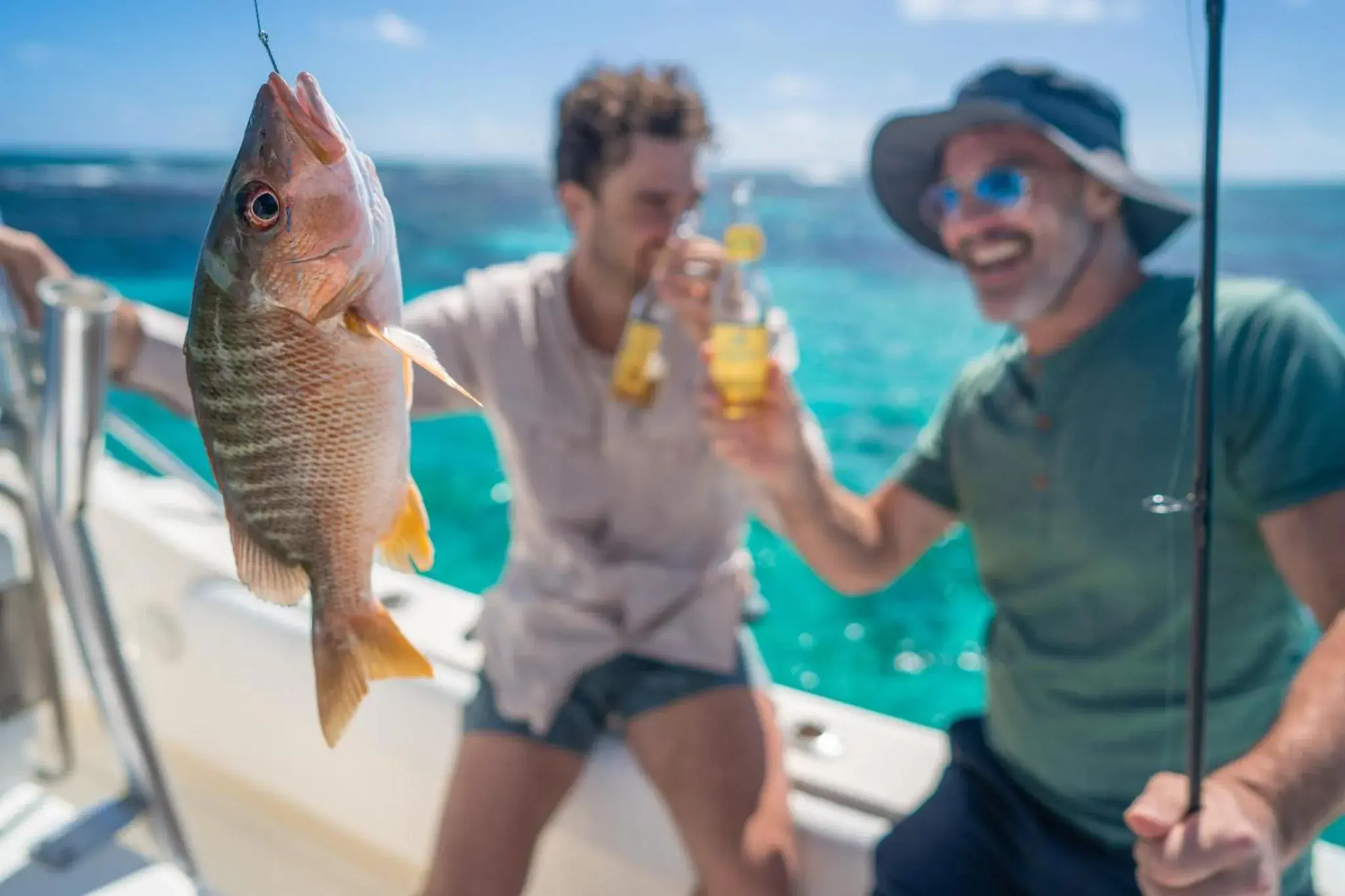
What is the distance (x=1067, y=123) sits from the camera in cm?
169

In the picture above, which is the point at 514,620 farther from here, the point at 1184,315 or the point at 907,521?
the point at 1184,315

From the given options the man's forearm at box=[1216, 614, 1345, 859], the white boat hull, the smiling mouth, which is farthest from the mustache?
the white boat hull

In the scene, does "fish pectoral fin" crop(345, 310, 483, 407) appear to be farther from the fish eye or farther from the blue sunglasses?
the blue sunglasses

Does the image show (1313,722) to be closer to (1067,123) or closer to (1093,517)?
(1093,517)

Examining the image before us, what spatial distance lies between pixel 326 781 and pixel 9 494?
92 cm

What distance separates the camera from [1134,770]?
1.49 m

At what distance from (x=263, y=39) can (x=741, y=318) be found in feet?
4.29

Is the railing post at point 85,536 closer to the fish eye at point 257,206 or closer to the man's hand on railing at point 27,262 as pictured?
the man's hand on railing at point 27,262

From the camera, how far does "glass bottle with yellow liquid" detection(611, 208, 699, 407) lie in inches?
75.2

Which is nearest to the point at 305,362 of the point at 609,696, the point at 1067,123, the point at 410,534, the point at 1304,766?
the point at 410,534

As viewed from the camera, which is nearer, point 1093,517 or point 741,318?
point 1093,517

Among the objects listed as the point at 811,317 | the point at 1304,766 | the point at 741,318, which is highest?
the point at 741,318

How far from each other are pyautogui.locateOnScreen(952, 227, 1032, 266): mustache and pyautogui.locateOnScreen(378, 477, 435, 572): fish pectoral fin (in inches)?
54.4

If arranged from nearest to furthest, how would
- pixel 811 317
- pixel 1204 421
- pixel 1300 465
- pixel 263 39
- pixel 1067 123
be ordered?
pixel 263 39, pixel 1204 421, pixel 1300 465, pixel 1067 123, pixel 811 317
